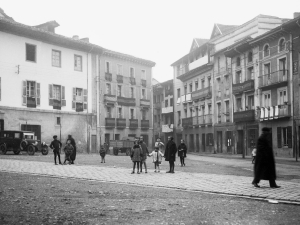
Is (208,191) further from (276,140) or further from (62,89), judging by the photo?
(62,89)

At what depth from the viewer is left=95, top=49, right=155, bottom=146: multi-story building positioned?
49750 mm

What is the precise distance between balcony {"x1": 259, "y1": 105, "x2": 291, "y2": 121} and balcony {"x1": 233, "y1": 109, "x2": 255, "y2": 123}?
58.7 inches

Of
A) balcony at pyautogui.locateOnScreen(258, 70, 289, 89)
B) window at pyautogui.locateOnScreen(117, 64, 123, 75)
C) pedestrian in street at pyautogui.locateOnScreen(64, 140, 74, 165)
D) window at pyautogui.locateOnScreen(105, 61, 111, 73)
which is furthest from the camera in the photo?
window at pyautogui.locateOnScreen(117, 64, 123, 75)

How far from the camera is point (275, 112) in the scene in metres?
35.8

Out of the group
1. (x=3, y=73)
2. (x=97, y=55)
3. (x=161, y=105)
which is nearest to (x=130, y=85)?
(x=97, y=55)

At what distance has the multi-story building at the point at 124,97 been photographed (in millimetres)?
49750

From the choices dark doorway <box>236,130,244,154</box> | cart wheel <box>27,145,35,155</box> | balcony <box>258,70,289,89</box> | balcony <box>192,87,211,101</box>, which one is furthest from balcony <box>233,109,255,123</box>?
cart wheel <box>27,145,35,155</box>

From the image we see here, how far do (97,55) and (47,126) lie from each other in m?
11.4

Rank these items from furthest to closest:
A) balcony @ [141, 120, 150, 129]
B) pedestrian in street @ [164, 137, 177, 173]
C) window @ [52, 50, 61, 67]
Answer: balcony @ [141, 120, 150, 129], window @ [52, 50, 61, 67], pedestrian in street @ [164, 137, 177, 173]

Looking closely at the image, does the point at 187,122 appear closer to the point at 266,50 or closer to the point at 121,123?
the point at 121,123

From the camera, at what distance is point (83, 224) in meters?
6.57

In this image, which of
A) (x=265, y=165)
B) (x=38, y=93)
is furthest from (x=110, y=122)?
(x=265, y=165)

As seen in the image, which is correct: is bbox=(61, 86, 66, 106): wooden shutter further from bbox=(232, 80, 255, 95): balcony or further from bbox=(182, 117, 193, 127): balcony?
bbox=(182, 117, 193, 127): balcony

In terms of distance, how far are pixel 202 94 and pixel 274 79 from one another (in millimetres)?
15521
